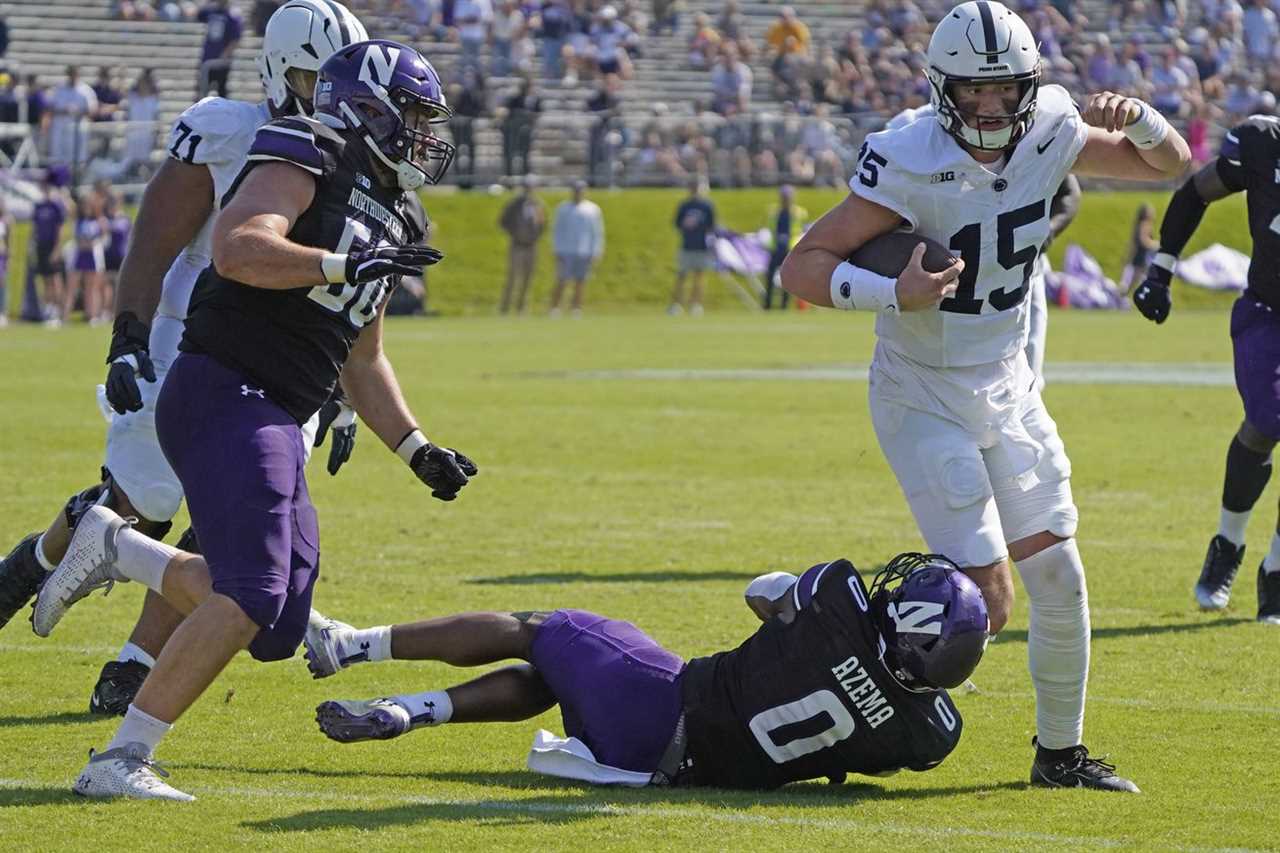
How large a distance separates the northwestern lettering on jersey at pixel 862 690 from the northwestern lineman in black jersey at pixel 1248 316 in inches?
123

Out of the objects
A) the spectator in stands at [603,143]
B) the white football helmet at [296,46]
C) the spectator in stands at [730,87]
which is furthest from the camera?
the spectator in stands at [730,87]

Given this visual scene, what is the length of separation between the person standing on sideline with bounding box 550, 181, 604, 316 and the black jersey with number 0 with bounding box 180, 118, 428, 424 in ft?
→ 72.0

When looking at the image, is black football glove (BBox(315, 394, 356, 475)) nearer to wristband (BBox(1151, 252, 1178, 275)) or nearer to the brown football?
the brown football

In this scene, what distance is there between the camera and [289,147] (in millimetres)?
4730

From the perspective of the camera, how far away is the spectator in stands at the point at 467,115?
28.7 metres

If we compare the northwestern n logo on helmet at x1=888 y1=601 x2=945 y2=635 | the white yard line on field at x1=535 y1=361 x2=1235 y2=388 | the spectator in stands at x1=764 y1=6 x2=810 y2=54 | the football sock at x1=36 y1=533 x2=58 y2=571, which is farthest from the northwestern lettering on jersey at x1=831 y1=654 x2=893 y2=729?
the spectator in stands at x1=764 y1=6 x2=810 y2=54

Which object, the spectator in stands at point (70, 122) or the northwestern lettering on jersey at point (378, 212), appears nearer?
the northwestern lettering on jersey at point (378, 212)

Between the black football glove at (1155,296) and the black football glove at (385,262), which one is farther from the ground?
the black football glove at (385,262)

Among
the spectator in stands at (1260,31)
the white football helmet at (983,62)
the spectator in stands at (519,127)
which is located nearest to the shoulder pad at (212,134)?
the white football helmet at (983,62)

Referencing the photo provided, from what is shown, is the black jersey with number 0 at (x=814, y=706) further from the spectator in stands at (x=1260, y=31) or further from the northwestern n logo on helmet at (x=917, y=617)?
the spectator in stands at (x=1260, y=31)

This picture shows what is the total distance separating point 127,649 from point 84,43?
26.1m

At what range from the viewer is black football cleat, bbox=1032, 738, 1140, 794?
194 inches

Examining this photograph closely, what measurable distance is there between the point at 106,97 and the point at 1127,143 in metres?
24.7

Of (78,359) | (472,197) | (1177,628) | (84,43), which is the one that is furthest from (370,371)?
(84,43)
